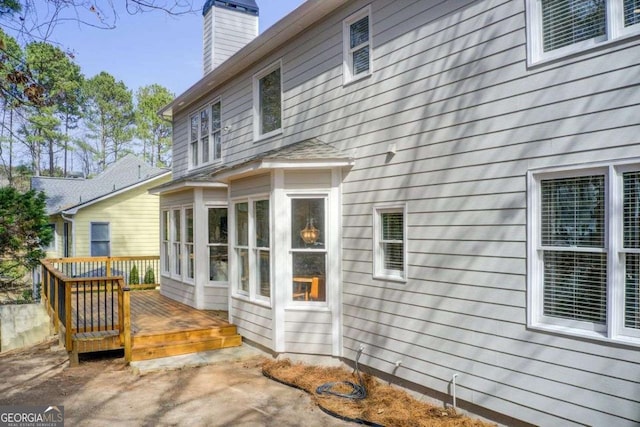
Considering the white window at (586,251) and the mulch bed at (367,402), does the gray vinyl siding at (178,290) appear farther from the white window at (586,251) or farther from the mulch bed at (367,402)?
the white window at (586,251)

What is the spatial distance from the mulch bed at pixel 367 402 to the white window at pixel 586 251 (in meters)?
1.44

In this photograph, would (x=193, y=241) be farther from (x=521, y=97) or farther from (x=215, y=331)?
(x=521, y=97)

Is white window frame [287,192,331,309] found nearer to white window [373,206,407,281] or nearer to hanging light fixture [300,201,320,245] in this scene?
hanging light fixture [300,201,320,245]

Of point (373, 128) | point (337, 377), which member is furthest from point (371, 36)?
point (337, 377)

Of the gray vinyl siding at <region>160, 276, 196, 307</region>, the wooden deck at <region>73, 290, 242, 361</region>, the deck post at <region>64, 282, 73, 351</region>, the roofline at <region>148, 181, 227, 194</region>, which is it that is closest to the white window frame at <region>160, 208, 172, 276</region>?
the gray vinyl siding at <region>160, 276, 196, 307</region>

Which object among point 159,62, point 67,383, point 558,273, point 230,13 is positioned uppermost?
point 230,13

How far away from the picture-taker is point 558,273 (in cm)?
390

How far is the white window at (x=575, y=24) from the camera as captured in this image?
351 centimetres

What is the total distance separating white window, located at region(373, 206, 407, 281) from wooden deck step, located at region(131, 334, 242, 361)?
3247 mm

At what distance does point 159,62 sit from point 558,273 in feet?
30.6

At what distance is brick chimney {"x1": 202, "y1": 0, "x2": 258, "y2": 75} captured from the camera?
37.9 ft

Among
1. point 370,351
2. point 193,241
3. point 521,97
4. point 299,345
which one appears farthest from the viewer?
point 193,241

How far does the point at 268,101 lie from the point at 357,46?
2.76 m

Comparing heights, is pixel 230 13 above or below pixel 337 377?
above
